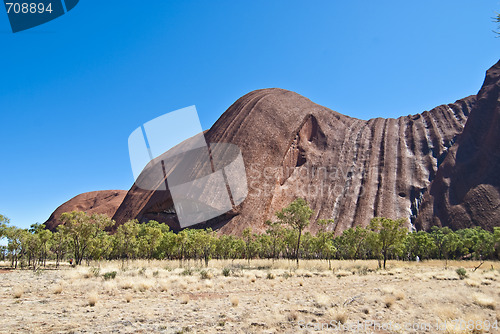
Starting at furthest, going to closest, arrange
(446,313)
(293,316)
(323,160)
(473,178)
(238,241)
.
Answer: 1. (323,160)
2. (473,178)
3. (238,241)
4. (446,313)
5. (293,316)

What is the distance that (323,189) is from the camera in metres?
80.7

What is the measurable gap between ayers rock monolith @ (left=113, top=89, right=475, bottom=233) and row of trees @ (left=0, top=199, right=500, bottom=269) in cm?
954

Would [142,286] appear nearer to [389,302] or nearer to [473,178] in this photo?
[389,302]

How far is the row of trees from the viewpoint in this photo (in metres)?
34.8

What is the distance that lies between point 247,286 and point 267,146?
215 feet

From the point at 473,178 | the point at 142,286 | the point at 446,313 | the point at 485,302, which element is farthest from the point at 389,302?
the point at 473,178

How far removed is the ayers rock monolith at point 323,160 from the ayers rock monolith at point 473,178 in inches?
166

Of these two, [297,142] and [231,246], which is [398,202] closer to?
[297,142]

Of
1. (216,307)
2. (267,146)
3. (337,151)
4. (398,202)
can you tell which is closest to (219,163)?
(267,146)

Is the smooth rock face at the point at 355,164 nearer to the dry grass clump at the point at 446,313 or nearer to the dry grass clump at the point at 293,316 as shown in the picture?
the dry grass clump at the point at 293,316

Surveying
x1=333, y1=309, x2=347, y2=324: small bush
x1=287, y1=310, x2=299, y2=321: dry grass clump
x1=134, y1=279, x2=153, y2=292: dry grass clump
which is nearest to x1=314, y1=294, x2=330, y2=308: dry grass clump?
x1=333, y1=309, x2=347, y2=324: small bush

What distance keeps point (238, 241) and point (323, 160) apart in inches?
1652

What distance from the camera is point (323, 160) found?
8756 cm

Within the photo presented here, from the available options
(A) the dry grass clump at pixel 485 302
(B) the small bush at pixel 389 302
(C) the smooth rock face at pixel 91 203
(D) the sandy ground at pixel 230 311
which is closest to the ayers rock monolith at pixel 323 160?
(C) the smooth rock face at pixel 91 203
